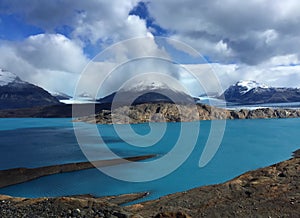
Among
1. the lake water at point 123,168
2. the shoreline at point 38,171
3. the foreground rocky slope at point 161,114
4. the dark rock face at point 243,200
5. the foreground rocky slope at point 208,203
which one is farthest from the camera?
the foreground rocky slope at point 161,114

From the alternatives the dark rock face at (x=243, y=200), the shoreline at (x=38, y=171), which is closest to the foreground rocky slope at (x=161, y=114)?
the shoreline at (x=38, y=171)

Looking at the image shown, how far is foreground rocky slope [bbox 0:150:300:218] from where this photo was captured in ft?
45.0

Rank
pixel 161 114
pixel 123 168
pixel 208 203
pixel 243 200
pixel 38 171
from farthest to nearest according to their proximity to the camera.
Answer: pixel 161 114 < pixel 123 168 < pixel 38 171 < pixel 208 203 < pixel 243 200

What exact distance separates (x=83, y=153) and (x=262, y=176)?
3656cm

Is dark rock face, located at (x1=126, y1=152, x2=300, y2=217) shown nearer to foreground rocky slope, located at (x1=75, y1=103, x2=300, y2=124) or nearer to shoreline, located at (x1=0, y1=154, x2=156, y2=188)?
shoreline, located at (x1=0, y1=154, x2=156, y2=188)

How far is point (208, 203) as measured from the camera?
21.1 metres

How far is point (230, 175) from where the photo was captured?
39.9 meters

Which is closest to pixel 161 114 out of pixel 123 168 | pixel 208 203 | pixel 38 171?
pixel 123 168

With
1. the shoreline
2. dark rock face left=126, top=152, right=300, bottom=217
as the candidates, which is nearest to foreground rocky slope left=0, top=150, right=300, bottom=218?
dark rock face left=126, top=152, right=300, bottom=217

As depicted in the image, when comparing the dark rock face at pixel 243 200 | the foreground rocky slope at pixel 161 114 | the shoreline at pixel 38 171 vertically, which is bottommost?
the shoreline at pixel 38 171

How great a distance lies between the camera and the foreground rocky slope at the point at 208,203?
13703mm

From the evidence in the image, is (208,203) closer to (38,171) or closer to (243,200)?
(243,200)

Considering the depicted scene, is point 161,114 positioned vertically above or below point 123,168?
above

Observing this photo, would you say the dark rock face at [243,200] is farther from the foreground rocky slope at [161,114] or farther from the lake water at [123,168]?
the foreground rocky slope at [161,114]
